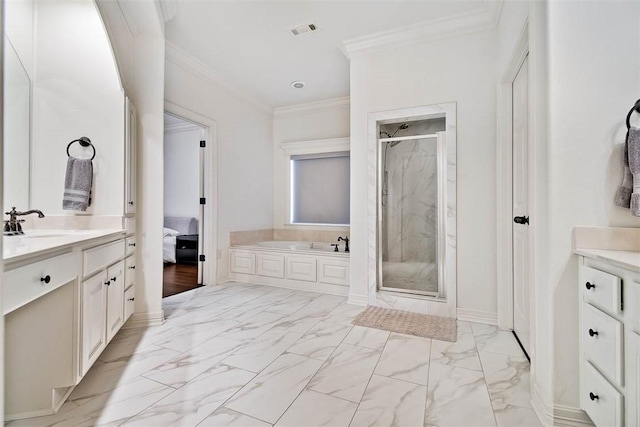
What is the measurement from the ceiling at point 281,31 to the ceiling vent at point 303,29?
0.04 m

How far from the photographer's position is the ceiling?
247 cm

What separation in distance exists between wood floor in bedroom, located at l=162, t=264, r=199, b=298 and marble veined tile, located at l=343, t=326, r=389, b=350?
2.19 meters

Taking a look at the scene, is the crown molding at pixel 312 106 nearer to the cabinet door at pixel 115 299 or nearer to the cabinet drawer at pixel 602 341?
the cabinet door at pixel 115 299

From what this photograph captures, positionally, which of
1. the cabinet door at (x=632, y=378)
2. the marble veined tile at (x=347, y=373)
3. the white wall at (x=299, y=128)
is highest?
the white wall at (x=299, y=128)

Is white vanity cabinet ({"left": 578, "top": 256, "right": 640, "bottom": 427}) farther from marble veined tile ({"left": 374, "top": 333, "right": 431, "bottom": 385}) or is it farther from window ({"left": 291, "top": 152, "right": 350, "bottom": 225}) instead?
window ({"left": 291, "top": 152, "right": 350, "bottom": 225})

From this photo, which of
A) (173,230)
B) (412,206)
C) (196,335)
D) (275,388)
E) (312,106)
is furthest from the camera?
(173,230)

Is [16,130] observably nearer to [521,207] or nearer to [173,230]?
[521,207]

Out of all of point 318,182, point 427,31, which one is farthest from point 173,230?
point 427,31

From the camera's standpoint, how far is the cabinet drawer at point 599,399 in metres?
1.04

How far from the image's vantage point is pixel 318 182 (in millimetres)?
4746

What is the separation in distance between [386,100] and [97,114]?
2426 mm

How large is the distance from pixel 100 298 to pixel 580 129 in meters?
2.56

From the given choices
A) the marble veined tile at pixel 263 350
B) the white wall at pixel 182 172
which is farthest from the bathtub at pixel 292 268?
the white wall at pixel 182 172

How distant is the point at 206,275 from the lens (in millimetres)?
3686
